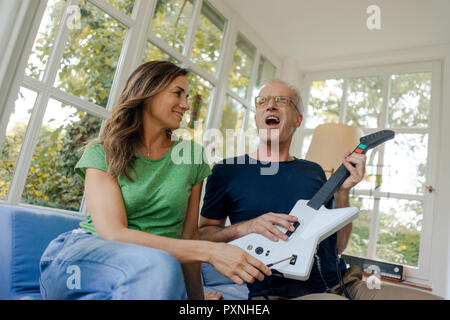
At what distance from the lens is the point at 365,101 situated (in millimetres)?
2924

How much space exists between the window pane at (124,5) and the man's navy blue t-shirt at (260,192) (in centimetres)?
99

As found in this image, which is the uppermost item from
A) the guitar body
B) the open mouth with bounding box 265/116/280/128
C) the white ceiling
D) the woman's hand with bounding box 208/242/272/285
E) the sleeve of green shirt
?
the white ceiling

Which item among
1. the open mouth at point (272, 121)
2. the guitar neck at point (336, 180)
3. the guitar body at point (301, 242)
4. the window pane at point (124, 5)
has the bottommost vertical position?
the guitar body at point (301, 242)

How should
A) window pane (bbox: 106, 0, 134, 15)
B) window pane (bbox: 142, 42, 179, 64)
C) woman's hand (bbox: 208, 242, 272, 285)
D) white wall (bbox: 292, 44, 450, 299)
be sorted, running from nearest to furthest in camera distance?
woman's hand (bbox: 208, 242, 272, 285), window pane (bbox: 106, 0, 134, 15), window pane (bbox: 142, 42, 179, 64), white wall (bbox: 292, 44, 450, 299)

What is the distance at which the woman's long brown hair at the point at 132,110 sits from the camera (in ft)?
3.32

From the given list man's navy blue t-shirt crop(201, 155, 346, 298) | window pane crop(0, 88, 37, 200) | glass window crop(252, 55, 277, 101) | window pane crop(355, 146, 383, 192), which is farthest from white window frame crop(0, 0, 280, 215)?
window pane crop(355, 146, 383, 192)

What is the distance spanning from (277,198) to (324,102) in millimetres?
2087

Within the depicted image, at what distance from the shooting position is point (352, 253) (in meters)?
2.68

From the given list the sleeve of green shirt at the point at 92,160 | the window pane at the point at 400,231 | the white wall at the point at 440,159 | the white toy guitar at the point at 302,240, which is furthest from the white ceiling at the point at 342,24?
the sleeve of green shirt at the point at 92,160

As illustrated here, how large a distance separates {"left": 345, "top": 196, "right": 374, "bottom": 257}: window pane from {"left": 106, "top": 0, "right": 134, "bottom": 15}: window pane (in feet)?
6.90

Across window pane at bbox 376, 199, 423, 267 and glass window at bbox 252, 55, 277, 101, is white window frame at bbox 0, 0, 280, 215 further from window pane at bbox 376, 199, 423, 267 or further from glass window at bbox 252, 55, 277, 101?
window pane at bbox 376, 199, 423, 267

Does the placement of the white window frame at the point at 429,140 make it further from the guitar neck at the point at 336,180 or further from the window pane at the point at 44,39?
the window pane at the point at 44,39

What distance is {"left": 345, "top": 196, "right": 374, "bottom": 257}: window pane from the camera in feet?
8.73

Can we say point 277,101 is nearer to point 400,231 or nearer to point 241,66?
point 241,66
